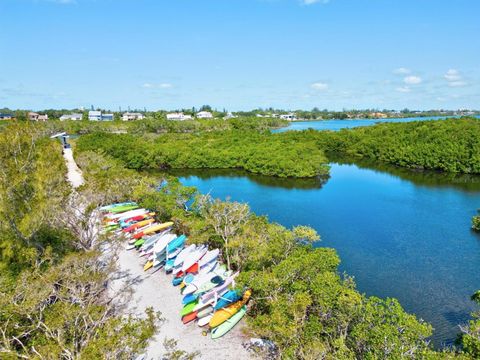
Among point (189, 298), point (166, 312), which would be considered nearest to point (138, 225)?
point (166, 312)

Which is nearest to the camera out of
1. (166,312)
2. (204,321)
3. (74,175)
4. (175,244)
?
(204,321)

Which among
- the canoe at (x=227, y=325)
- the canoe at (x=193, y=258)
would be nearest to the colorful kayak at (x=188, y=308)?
the canoe at (x=227, y=325)

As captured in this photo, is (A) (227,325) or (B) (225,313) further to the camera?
(B) (225,313)

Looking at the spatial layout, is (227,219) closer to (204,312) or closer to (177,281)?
(177,281)

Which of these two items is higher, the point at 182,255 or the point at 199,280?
the point at 182,255

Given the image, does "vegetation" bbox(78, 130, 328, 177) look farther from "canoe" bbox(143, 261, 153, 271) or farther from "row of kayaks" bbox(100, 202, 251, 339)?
"canoe" bbox(143, 261, 153, 271)

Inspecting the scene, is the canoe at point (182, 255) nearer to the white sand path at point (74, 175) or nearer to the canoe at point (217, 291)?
the canoe at point (217, 291)
